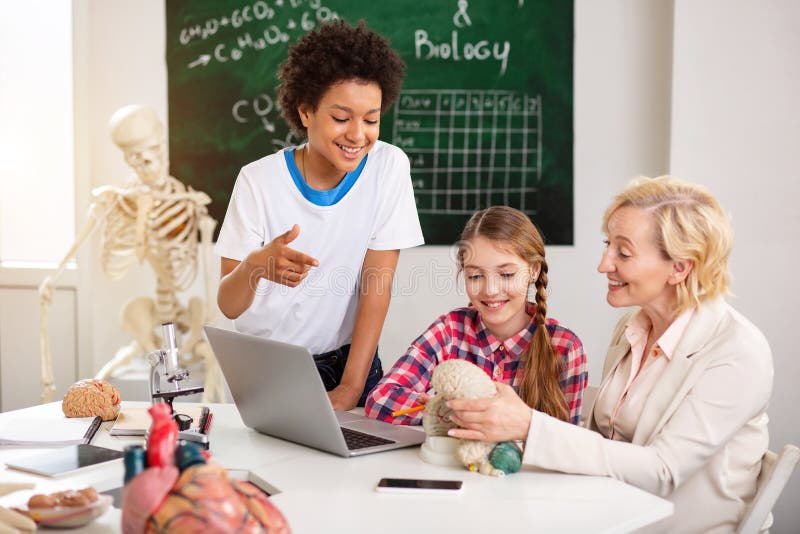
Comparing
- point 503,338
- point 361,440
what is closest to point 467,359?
point 503,338

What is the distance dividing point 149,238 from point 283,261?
1.99m

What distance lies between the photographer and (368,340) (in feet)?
7.60

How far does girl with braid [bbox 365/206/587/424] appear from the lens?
2.08 m

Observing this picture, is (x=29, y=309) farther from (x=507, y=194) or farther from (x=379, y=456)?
(x=379, y=456)

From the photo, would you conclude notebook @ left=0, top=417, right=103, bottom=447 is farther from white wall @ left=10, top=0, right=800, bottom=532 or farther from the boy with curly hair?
white wall @ left=10, top=0, right=800, bottom=532

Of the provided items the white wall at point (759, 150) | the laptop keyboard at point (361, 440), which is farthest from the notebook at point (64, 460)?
the white wall at point (759, 150)

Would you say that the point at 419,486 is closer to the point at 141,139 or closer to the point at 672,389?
the point at 672,389

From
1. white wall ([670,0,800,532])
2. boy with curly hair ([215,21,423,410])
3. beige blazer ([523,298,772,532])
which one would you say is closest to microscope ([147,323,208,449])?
boy with curly hair ([215,21,423,410])

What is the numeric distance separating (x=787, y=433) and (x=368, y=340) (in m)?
1.99

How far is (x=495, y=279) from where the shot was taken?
2.17 metres

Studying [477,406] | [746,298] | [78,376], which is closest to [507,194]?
[746,298]

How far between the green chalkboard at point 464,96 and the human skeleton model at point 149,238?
483 mm

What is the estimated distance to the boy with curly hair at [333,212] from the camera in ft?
7.27

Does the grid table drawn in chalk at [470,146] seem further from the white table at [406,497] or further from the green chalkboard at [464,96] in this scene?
the white table at [406,497]
